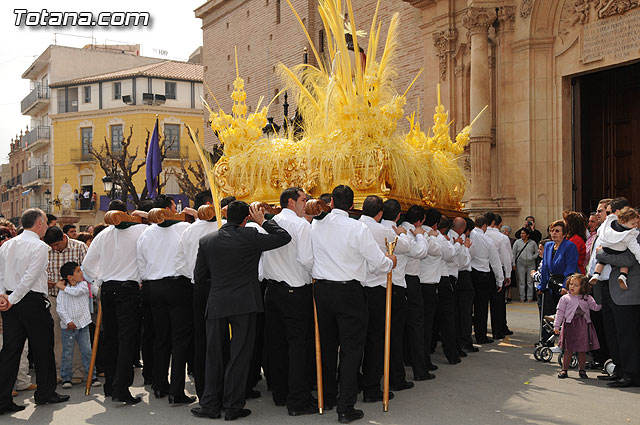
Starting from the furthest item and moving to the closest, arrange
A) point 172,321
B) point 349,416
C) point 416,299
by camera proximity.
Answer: point 416,299, point 172,321, point 349,416

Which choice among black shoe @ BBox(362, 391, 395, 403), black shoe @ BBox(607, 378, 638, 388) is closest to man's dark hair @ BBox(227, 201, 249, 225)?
black shoe @ BBox(362, 391, 395, 403)

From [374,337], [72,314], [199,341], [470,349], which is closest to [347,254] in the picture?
[374,337]

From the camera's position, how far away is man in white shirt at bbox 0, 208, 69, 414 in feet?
22.3

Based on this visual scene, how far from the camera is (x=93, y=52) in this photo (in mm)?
54688

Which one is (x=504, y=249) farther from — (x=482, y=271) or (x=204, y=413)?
(x=204, y=413)

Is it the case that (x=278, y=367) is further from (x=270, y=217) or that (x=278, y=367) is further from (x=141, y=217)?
(x=141, y=217)

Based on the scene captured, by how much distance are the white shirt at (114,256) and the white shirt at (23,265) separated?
615mm

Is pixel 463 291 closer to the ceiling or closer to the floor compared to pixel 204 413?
closer to the ceiling

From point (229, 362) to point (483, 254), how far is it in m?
5.22

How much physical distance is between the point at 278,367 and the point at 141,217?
265 cm

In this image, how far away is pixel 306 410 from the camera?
21.4ft

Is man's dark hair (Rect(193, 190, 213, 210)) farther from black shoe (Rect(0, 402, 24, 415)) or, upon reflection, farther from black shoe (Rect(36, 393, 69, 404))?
black shoe (Rect(0, 402, 24, 415))

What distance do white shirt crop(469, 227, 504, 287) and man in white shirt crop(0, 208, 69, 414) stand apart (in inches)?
238

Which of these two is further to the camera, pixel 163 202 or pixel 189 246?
pixel 163 202
